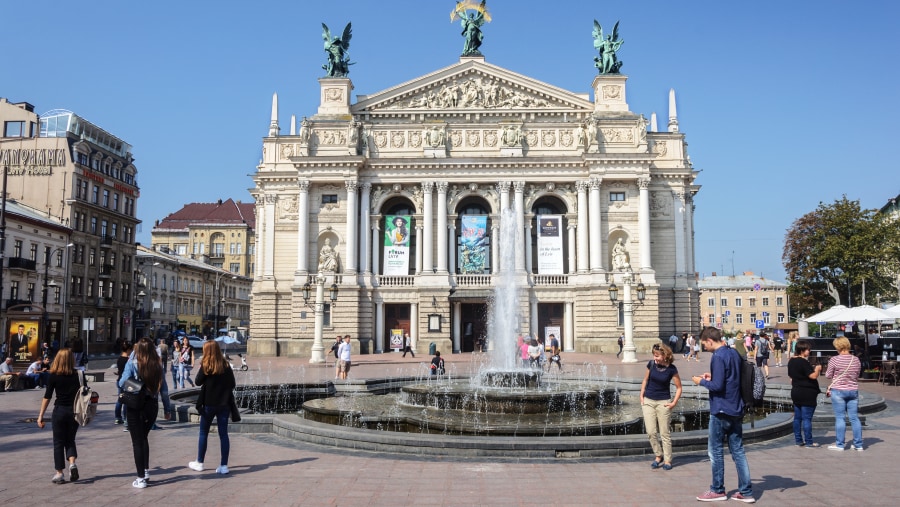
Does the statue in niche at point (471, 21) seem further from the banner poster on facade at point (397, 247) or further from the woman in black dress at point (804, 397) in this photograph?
the woman in black dress at point (804, 397)

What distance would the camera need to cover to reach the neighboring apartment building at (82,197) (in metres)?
62.0

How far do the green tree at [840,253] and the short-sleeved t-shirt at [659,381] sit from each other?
44.1 meters

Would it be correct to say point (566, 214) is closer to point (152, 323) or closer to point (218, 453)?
point (218, 453)

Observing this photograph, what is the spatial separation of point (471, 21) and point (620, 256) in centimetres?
2298

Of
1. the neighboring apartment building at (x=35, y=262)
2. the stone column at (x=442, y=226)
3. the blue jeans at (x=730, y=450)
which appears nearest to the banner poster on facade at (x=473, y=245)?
the stone column at (x=442, y=226)

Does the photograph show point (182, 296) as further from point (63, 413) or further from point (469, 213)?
point (63, 413)

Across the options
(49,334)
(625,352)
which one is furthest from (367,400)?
(49,334)

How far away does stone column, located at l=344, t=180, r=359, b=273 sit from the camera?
51.2 meters

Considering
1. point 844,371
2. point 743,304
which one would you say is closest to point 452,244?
point 844,371

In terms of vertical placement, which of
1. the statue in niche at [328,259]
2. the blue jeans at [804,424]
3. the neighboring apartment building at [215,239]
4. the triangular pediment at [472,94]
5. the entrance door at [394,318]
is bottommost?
the blue jeans at [804,424]

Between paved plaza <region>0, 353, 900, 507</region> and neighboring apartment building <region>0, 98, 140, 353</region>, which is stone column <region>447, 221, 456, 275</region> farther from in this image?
paved plaza <region>0, 353, 900, 507</region>

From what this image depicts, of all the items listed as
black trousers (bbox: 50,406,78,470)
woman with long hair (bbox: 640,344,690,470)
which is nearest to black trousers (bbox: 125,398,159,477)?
black trousers (bbox: 50,406,78,470)

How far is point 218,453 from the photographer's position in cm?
1216

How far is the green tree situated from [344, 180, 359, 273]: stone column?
34.9m
